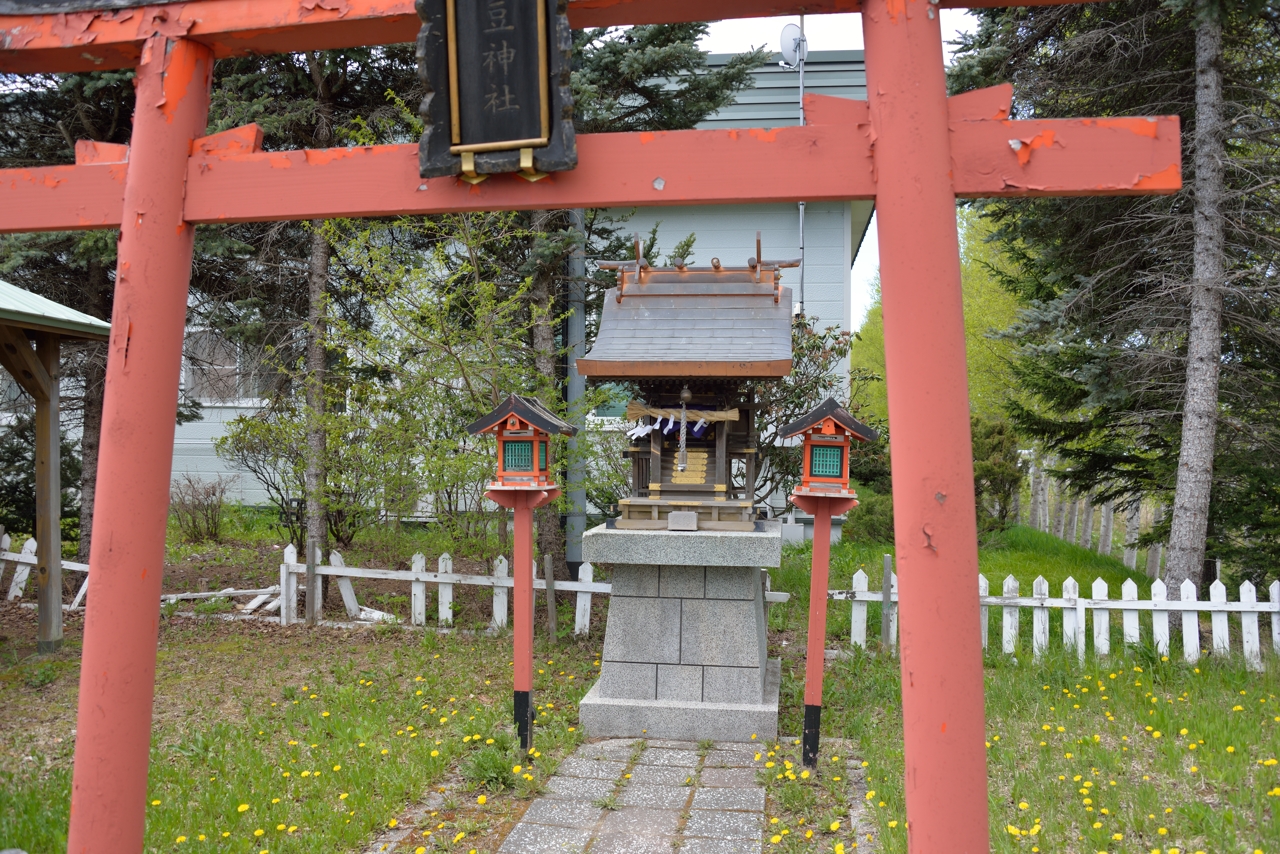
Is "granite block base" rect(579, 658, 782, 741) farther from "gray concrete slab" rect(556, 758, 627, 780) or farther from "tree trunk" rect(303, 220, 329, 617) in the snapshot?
"tree trunk" rect(303, 220, 329, 617)

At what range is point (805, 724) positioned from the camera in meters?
5.07

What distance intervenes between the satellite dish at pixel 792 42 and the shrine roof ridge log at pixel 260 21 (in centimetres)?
951

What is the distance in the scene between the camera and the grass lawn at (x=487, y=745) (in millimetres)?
4023

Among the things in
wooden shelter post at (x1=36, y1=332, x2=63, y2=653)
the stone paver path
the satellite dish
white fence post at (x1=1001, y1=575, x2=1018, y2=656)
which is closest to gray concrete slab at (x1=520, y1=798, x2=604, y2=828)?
the stone paver path

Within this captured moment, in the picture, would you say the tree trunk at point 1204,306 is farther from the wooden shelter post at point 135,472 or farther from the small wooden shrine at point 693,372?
the wooden shelter post at point 135,472

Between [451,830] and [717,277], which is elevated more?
[717,277]

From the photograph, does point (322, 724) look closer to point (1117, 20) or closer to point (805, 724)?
point (805, 724)

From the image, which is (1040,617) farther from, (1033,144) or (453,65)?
(453,65)

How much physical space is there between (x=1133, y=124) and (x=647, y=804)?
12.5 ft

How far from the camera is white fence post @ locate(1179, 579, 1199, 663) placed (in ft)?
22.2

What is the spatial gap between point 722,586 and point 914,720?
336 cm

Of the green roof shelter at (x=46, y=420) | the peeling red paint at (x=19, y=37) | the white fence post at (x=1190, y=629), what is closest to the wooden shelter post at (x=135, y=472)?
the peeling red paint at (x=19, y=37)

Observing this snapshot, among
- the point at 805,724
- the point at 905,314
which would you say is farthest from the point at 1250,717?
the point at 905,314

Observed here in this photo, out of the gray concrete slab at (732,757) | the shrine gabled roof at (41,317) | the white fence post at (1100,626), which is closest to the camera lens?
the gray concrete slab at (732,757)
